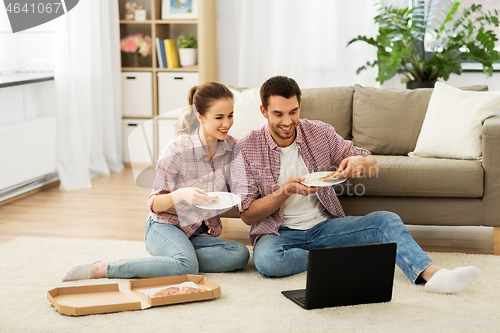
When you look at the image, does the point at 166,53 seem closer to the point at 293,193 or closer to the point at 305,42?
the point at 305,42

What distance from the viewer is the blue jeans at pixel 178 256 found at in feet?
6.93

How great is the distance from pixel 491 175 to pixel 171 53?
9.58ft

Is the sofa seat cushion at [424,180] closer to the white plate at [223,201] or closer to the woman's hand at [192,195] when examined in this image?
the white plate at [223,201]

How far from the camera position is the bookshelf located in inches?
179

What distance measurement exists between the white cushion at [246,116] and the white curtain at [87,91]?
163cm

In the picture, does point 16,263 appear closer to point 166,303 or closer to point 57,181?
point 166,303

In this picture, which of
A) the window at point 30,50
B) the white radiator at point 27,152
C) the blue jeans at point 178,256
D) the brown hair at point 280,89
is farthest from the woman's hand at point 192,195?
the window at point 30,50

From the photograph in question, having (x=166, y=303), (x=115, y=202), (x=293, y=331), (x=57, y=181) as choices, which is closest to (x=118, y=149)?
(x=57, y=181)

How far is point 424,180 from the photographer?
8.32ft

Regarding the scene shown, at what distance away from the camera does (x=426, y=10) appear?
14.4 ft

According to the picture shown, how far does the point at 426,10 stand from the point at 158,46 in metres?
2.15

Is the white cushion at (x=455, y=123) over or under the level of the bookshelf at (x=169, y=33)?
under

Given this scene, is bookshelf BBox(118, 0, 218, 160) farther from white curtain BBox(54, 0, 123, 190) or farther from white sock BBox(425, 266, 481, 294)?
white sock BBox(425, 266, 481, 294)

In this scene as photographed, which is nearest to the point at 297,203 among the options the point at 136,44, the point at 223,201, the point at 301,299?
the point at 223,201
